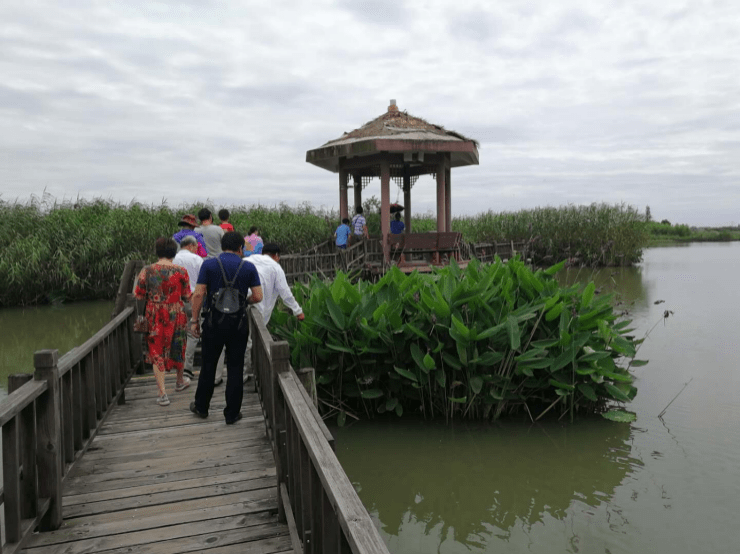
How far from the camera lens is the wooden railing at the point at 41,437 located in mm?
2770

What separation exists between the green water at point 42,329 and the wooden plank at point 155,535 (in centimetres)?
630

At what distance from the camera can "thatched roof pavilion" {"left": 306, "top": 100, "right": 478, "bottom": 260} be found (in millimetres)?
13500

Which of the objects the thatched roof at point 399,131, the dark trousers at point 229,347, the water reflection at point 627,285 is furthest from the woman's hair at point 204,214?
the water reflection at point 627,285

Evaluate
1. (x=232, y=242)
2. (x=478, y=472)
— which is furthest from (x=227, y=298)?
(x=478, y=472)

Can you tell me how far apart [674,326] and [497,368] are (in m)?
7.52

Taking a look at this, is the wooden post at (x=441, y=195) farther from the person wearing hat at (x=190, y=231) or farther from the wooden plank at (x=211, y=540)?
the wooden plank at (x=211, y=540)

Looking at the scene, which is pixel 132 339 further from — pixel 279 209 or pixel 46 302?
pixel 279 209

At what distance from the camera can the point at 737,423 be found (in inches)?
256

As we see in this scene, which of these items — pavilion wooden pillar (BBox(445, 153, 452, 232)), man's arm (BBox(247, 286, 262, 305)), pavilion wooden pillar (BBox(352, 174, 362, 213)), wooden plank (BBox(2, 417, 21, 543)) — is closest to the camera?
wooden plank (BBox(2, 417, 21, 543))

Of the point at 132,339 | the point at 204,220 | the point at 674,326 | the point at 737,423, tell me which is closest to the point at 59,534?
the point at 132,339

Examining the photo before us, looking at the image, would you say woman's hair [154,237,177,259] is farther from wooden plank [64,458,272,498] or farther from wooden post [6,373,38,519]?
wooden post [6,373,38,519]


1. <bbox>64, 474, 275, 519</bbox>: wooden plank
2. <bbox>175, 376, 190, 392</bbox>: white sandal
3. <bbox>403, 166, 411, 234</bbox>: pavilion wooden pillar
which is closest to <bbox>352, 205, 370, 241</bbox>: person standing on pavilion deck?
<bbox>403, 166, 411, 234</bbox>: pavilion wooden pillar

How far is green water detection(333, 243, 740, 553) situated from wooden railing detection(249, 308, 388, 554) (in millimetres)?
1542

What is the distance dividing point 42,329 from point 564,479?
38.9 feet
